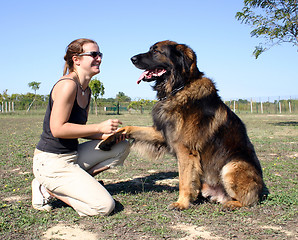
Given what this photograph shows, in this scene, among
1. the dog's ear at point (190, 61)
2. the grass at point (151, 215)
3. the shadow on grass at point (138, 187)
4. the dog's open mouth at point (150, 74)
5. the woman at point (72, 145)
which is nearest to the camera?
the grass at point (151, 215)

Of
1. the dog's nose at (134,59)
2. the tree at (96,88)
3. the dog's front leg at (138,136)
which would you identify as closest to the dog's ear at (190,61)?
the dog's nose at (134,59)

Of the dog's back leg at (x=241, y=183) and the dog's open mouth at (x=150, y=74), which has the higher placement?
the dog's open mouth at (x=150, y=74)

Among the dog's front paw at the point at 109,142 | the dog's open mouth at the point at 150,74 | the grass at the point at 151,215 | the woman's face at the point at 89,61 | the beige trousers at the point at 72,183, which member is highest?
the woman's face at the point at 89,61

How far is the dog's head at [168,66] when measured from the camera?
3.80 meters

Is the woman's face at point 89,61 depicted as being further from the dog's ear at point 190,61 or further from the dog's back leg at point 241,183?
the dog's back leg at point 241,183

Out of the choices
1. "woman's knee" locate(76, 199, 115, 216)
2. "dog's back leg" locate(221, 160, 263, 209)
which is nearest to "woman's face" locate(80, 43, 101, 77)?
"woman's knee" locate(76, 199, 115, 216)

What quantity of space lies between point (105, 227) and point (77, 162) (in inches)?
46.9

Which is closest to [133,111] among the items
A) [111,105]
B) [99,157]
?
[111,105]

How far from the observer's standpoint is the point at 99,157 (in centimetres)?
390

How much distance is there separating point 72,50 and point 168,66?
1.28m

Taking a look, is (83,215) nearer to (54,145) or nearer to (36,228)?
(36,228)

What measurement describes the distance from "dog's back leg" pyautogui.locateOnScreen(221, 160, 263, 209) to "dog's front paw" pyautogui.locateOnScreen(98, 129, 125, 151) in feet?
4.80

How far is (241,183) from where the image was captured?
3357mm

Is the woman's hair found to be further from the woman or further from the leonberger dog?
the leonberger dog
